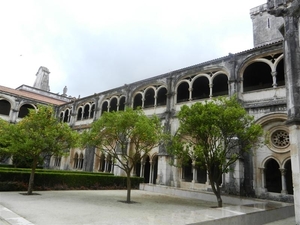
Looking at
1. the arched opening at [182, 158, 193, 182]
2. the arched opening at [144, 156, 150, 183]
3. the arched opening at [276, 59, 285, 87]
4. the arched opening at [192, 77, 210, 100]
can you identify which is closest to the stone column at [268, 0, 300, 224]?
the arched opening at [276, 59, 285, 87]

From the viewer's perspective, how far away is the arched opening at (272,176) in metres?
14.4

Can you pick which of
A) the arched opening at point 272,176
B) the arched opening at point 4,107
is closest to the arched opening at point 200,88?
the arched opening at point 272,176

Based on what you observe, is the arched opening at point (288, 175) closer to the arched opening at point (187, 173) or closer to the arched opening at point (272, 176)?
the arched opening at point (272, 176)

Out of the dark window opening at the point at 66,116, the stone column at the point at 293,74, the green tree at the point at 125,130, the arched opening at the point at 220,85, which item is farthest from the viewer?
the dark window opening at the point at 66,116

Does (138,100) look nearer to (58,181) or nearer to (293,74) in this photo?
(58,181)

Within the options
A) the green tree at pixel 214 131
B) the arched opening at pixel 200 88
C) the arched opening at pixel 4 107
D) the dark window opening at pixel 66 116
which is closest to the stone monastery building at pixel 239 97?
the arched opening at pixel 200 88

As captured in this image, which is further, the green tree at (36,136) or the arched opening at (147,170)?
the arched opening at (147,170)

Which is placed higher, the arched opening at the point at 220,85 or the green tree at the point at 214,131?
the arched opening at the point at 220,85

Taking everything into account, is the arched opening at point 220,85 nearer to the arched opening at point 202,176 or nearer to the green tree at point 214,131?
the arched opening at point 202,176

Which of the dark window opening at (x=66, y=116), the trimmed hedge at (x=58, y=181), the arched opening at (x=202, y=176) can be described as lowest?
the trimmed hedge at (x=58, y=181)

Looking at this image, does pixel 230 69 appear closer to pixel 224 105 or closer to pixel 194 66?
pixel 194 66

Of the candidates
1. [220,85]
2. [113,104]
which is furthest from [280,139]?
[113,104]

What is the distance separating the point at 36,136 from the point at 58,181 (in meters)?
4.38

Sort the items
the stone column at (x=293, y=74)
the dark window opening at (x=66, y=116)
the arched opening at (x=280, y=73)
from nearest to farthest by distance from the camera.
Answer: the stone column at (x=293, y=74) < the arched opening at (x=280, y=73) < the dark window opening at (x=66, y=116)
